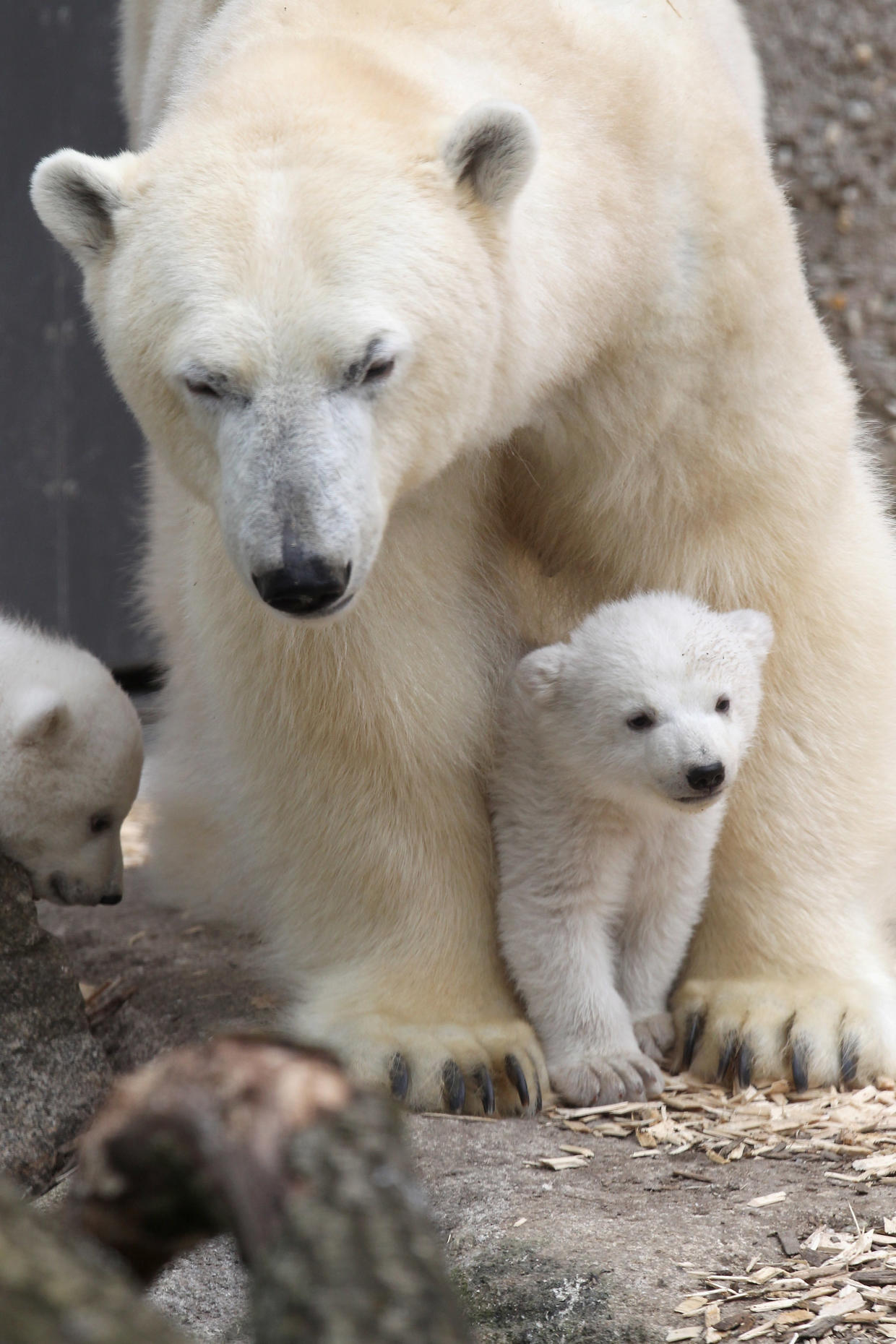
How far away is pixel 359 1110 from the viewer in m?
0.96

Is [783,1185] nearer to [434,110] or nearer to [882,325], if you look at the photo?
[434,110]

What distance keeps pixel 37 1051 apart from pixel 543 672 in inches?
49.3

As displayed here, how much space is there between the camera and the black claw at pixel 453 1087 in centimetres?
294

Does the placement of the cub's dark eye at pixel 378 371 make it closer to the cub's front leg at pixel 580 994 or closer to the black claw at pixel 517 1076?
the cub's front leg at pixel 580 994

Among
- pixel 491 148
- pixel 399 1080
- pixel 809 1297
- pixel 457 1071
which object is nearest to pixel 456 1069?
pixel 457 1071

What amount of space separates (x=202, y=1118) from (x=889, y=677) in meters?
2.52

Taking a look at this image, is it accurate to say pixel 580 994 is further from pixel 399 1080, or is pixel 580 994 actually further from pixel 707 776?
pixel 707 776

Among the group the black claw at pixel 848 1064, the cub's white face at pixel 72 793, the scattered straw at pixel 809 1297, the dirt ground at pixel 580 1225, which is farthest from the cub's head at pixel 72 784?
the scattered straw at pixel 809 1297

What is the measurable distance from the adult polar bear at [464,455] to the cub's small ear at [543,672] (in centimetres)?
17

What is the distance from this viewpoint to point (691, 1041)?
10.2ft

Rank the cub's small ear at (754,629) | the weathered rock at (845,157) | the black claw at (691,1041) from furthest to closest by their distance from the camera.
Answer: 1. the weathered rock at (845,157)
2. the black claw at (691,1041)
3. the cub's small ear at (754,629)

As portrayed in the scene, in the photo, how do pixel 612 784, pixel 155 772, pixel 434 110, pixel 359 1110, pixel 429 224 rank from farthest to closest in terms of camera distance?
pixel 155 772 → pixel 612 784 → pixel 434 110 → pixel 429 224 → pixel 359 1110

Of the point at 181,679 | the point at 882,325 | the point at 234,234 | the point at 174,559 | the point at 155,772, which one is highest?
the point at 234,234

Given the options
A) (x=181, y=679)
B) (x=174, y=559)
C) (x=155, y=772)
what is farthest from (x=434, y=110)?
(x=155, y=772)
